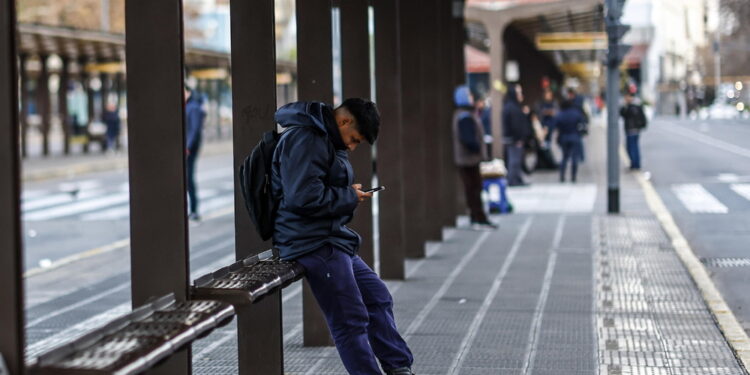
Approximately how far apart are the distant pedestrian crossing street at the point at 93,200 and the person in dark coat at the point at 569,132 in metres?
6.51

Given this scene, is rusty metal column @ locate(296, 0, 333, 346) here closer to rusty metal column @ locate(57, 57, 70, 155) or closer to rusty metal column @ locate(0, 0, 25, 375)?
rusty metal column @ locate(0, 0, 25, 375)

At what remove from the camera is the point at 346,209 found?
21.3ft

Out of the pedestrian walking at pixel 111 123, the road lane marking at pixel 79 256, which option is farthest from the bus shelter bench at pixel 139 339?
the pedestrian walking at pixel 111 123

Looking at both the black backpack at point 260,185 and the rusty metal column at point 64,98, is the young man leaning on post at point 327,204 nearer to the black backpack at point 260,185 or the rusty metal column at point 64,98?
the black backpack at point 260,185

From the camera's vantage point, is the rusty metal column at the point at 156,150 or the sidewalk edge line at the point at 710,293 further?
the sidewalk edge line at the point at 710,293

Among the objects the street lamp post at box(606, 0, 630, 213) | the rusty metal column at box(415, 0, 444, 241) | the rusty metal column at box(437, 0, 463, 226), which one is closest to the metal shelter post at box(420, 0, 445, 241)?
the rusty metal column at box(415, 0, 444, 241)

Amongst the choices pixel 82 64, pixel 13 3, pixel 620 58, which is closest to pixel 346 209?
pixel 13 3

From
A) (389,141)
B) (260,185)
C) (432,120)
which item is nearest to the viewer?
(260,185)

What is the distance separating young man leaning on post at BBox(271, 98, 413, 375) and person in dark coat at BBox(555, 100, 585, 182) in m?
19.2

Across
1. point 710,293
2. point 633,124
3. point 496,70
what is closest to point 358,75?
point 710,293

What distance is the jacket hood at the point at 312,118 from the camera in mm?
6375

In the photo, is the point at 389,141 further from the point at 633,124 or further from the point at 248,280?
the point at 633,124

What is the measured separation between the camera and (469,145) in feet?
52.9

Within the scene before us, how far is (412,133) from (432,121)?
2.03 metres
